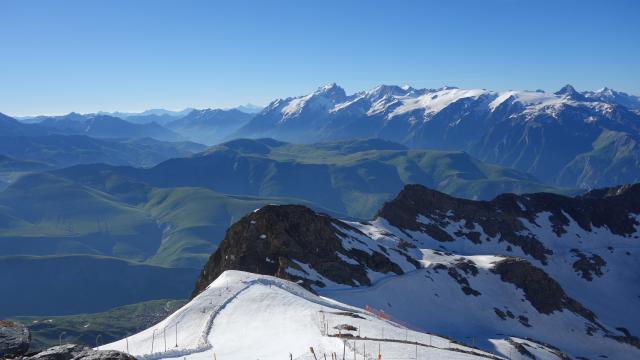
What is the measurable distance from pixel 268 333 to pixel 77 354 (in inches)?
759

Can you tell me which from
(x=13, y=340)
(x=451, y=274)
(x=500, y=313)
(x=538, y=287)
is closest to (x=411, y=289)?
(x=451, y=274)

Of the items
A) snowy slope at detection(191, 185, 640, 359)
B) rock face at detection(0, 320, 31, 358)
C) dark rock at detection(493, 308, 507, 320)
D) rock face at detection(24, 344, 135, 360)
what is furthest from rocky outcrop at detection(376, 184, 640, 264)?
rock face at detection(24, 344, 135, 360)

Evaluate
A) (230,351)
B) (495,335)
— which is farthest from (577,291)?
(230,351)

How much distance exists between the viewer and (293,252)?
338 ft

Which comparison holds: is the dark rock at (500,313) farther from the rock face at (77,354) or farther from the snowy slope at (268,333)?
the rock face at (77,354)

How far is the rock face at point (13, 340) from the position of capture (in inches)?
1179

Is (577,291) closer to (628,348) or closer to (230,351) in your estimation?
(628,348)

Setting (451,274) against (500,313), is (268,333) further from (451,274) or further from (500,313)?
(451,274)

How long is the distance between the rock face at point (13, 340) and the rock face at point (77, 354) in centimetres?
159

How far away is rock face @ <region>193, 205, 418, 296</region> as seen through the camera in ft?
327

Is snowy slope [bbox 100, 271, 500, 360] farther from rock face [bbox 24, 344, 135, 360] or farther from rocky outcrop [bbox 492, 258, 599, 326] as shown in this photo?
rocky outcrop [bbox 492, 258, 599, 326]

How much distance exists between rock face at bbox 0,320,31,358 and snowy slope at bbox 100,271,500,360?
9.06 meters

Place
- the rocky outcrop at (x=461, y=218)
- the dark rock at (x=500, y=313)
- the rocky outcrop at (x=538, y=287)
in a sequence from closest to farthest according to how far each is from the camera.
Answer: the dark rock at (x=500, y=313) → the rocky outcrop at (x=538, y=287) → the rocky outcrop at (x=461, y=218)

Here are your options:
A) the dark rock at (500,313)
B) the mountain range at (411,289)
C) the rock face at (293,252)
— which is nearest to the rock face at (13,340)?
the mountain range at (411,289)
